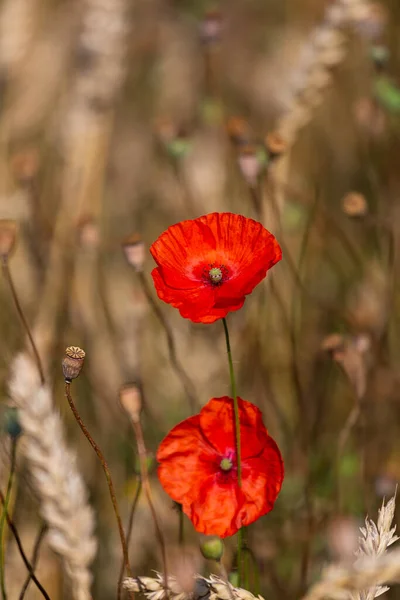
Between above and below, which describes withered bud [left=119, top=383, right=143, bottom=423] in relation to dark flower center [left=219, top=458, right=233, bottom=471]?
above

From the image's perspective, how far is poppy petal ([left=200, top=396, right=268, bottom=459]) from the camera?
0.72 meters

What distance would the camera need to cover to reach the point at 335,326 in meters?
1.44

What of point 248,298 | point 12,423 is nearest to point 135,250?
point 12,423

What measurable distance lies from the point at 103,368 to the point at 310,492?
1.56 ft

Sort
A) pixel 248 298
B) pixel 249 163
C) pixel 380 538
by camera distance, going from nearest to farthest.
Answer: pixel 380 538
pixel 249 163
pixel 248 298

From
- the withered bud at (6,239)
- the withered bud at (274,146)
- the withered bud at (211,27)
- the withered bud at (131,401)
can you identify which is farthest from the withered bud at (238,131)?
the withered bud at (131,401)

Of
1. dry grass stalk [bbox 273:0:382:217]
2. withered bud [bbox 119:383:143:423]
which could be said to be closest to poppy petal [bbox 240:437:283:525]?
withered bud [bbox 119:383:143:423]

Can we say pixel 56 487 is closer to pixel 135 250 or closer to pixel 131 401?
pixel 131 401

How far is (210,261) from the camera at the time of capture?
825mm

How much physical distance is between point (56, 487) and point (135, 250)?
328 millimetres

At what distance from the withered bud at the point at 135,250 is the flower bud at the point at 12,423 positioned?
0.78 ft

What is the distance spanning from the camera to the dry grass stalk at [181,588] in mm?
624

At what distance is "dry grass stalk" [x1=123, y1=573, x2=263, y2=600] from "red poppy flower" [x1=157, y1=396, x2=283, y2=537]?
0.17 ft

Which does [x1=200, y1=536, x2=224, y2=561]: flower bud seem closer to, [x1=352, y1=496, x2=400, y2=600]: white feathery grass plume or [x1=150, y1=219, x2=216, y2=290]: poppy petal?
[x1=352, y1=496, x2=400, y2=600]: white feathery grass plume
